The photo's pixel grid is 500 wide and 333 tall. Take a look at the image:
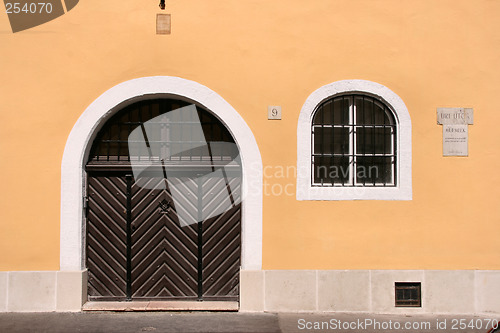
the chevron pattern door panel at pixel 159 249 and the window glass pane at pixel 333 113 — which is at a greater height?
the window glass pane at pixel 333 113

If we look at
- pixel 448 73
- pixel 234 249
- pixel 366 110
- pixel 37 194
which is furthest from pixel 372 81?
pixel 37 194

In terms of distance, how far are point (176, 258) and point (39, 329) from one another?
1910 millimetres

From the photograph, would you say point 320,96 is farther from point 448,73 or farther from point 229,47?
point 448,73

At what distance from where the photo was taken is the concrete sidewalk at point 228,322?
19.2 feet

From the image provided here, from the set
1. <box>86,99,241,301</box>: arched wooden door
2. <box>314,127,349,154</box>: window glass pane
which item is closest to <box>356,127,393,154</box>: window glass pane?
<box>314,127,349,154</box>: window glass pane

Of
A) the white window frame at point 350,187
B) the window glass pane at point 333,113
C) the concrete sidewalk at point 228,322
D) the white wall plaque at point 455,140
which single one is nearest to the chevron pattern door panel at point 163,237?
the concrete sidewalk at point 228,322

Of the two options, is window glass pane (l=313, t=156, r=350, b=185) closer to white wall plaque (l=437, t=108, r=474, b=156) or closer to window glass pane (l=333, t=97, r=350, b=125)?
window glass pane (l=333, t=97, r=350, b=125)

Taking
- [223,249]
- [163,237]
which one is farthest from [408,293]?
[163,237]

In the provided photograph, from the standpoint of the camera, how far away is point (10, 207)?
Answer: 21.0ft

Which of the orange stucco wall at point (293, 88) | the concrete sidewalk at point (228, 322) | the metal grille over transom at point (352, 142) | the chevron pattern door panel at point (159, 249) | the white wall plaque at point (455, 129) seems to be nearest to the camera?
the concrete sidewalk at point (228, 322)

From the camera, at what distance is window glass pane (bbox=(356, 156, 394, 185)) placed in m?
6.68

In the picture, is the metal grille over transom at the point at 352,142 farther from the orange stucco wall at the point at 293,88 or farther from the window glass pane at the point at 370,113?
the orange stucco wall at the point at 293,88

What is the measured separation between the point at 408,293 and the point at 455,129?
2.30m

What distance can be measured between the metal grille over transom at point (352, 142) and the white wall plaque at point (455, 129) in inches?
25.7
